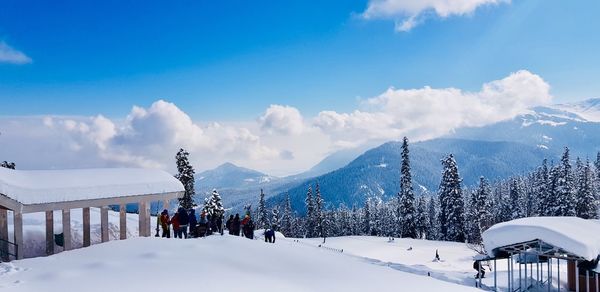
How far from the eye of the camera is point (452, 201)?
63.4 m

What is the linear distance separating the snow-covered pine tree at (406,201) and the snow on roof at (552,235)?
38.6 m

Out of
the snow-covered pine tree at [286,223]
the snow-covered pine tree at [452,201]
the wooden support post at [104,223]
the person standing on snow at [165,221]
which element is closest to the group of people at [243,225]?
the person standing on snow at [165,221]

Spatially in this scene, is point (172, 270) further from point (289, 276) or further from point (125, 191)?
point (125, 191)

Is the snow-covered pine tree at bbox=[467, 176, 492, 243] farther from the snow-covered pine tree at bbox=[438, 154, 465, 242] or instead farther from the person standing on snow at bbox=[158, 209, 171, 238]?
the person standing on snow at bbox=[158, 209, 171, 238]

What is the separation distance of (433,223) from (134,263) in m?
105

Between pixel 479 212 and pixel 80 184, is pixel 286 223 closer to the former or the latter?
pixel 479 212

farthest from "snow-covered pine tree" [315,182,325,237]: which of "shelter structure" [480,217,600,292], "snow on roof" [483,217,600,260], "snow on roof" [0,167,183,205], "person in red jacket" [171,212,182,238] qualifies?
"person in red jacket" [171,212,182,238]

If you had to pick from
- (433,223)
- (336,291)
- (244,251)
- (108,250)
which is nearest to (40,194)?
(108,250)

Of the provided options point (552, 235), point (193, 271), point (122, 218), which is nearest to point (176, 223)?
point (122, 218)

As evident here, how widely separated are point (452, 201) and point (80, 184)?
2173 inches

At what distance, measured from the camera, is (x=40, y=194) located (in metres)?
17.6

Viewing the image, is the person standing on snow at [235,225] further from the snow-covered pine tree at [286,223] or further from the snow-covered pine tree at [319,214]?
the snow-covered pine tree at [286,223]

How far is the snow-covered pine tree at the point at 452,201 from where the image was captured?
63562 millimetres

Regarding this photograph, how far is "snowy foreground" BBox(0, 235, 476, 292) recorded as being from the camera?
13125 millimetres
